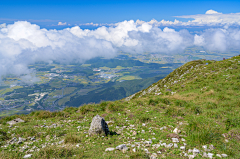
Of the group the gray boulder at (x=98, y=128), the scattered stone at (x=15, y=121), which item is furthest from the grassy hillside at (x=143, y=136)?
the scattered stone at (x=15, y=121)

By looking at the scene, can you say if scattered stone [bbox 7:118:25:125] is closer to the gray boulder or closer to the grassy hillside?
A: the grassy hillside

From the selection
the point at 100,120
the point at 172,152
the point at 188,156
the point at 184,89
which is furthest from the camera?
the point at 184,89

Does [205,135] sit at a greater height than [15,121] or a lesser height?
greater

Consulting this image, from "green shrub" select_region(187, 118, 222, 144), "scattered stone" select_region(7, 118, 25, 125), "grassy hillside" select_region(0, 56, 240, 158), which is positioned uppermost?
"green shrub" select_region(187, 118, 222, 144)

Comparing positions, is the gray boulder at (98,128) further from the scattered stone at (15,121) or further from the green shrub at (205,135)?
the scattered stone at (15,121)

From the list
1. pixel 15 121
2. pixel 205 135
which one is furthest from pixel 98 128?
pixel 15 121

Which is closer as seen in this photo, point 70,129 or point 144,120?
point 70,129

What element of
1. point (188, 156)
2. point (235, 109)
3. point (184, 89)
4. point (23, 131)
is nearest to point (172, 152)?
point (188, 156)

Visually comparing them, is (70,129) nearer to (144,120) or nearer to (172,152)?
(144,120)

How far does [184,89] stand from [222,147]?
1640cm

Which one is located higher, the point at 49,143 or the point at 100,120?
the point at 100,120

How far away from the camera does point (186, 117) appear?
39.7 ft

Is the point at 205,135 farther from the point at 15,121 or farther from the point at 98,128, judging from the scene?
the point at 15,121

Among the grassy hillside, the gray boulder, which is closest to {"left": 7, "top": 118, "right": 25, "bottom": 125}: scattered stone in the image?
the grassy hillside
